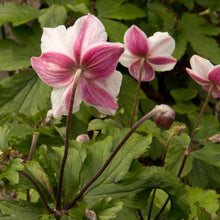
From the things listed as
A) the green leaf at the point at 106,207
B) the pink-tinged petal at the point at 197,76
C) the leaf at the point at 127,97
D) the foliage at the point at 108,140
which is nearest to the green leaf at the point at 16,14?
the foliage at the point at 108,140

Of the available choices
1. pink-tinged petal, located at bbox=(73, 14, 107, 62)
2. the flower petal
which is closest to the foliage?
the flower petal

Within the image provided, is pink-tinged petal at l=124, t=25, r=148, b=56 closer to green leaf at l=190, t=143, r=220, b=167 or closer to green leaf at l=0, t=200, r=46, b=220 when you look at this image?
green leaf at l=190, t=143, r=220, b=167

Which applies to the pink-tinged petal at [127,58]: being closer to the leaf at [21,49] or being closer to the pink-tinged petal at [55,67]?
the pink-tinged petal at [55,67]

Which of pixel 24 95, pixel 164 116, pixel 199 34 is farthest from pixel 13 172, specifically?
pixel 199 34

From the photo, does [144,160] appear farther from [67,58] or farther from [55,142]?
[67,58]

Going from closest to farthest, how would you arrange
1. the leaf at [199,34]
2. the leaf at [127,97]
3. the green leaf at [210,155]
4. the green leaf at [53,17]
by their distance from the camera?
the green leaf at [210,155] < the green leaf at [53,17] < the leaf at [127,97] < the leaf at [199,34]

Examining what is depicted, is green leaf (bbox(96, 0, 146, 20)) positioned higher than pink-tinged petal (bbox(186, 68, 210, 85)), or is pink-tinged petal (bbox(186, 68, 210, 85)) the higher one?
pink-tinged petal (bbox(186, 68, 210, 85))

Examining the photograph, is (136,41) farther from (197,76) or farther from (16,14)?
(16,14)
